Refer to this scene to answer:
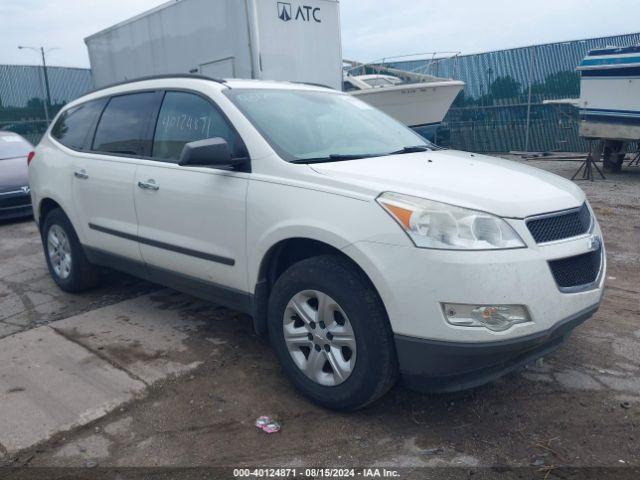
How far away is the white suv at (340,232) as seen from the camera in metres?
2.68

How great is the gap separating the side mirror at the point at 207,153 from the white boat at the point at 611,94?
9437 mm

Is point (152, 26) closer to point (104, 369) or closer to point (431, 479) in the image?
point (104, 369)

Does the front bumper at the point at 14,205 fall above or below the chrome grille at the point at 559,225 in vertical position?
below

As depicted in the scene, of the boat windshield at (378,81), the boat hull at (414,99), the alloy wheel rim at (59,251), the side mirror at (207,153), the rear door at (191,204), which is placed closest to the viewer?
the side mirror at (207,153)

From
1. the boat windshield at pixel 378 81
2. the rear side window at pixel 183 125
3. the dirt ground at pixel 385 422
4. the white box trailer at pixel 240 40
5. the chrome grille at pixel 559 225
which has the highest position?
the white box trailer at pixel 240 40

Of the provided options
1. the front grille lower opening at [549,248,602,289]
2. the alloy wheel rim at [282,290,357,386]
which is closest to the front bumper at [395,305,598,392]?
the front grille lower opening at [549,248,602,289]

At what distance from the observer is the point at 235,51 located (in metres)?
8.95

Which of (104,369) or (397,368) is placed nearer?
(397,368)

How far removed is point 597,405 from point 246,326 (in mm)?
2443

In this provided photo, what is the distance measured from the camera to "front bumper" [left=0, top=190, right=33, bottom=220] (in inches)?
341

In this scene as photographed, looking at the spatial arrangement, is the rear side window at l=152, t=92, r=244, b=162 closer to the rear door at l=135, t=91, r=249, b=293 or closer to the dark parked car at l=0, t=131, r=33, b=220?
the rear door at l=135, t=91, r=249, b=293

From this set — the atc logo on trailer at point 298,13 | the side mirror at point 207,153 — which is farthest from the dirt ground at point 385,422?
the atc logo on trailer at point 298,13

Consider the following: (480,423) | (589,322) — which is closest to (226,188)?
A: (480,423)

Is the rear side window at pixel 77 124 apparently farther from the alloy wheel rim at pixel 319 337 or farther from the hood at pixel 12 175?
the hood at pixel 12 175
